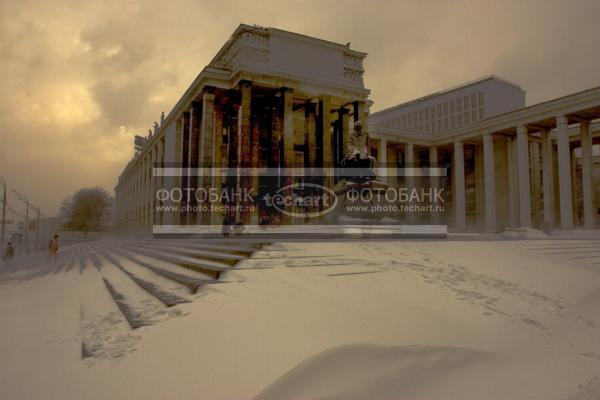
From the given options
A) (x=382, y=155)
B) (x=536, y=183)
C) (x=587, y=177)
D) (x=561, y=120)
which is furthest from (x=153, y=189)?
(x=587, y=177)

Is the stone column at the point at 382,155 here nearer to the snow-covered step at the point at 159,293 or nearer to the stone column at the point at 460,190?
the stone column at the point at 460,190

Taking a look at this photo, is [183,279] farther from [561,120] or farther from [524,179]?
[561,120]

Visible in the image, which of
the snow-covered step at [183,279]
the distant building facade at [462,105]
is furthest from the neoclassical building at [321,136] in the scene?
the snow-covered step at [183,279]

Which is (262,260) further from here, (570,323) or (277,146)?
(277,146)

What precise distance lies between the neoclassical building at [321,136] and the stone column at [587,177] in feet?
0.28

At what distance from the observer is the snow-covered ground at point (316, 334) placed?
3.51m

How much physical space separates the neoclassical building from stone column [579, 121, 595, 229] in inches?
3.4

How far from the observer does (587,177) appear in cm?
2575

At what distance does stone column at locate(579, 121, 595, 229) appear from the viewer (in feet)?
80.8

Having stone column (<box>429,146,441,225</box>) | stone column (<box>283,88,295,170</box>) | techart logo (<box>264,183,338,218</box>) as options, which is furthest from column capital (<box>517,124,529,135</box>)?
stone column (<box>283,88,295,170</box>)

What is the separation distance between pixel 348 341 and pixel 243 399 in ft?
4.28

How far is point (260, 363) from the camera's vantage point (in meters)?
3.73

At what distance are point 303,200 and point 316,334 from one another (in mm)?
20878

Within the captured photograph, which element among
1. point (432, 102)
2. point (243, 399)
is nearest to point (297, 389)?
point (243, 399)
